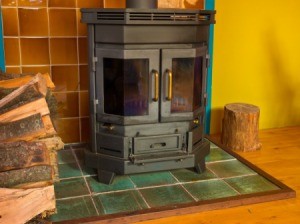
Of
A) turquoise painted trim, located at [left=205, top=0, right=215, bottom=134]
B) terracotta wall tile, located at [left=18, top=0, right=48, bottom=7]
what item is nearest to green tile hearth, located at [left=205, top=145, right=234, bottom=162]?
turquoise painted trim, located at [left=205, top=0, right=215, bottom=134]

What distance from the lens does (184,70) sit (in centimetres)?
216

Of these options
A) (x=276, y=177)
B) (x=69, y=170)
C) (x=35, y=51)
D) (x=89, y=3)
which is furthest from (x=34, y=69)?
(x=276, y=177)

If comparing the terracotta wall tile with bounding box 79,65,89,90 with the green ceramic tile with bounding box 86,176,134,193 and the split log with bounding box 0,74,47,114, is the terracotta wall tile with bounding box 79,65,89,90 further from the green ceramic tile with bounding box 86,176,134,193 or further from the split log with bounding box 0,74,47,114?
the split log with bounding box 0,74,47,114

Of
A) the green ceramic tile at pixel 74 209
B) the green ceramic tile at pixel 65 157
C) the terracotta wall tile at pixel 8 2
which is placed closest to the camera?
the green ceramic tile at pixel 74 209

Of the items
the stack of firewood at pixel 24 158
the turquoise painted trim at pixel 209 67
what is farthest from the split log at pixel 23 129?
the turquoise painted trim at pixel 209 67

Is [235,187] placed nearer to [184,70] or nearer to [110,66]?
[184,70]

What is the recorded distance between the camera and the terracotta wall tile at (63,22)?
8.28 ft

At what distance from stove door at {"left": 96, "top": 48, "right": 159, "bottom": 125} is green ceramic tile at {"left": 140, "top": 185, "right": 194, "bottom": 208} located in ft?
1.27

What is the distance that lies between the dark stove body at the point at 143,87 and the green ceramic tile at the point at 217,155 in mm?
352

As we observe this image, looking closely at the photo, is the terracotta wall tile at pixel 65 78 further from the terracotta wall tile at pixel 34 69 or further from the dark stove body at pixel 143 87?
the dark stove body at pixel 143 87

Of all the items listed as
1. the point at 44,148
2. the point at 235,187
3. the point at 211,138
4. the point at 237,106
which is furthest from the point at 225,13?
the point at 44,148

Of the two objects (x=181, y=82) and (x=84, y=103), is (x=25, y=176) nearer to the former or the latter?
(x=181, y=82)

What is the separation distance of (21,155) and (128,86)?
718mm

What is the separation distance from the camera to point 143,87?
208cm
